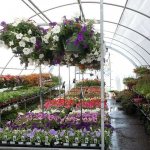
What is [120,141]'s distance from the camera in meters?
7.84

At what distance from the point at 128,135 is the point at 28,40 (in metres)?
4.87

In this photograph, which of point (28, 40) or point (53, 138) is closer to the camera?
point (28, 40)

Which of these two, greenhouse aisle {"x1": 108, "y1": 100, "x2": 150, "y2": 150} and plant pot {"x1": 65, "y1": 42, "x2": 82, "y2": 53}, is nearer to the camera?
plant pot {"x1": 65, "y1": 42, "x2": 82, "y2": 53}

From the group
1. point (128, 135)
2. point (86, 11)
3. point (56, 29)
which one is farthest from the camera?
point (86, 11)

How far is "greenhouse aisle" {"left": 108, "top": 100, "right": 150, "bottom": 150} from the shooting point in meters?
7.31

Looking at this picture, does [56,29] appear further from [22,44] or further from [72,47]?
[22,44]

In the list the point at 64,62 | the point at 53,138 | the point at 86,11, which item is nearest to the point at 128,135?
the point at 64,62

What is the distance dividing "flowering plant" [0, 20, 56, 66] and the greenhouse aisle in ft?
10.8

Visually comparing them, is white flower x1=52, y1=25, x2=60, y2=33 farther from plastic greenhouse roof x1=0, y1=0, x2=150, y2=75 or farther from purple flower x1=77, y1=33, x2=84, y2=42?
plastic greenhouse roof x1=0, y1=0, x2=150, y2=75

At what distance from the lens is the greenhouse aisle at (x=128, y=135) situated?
731 centimetres

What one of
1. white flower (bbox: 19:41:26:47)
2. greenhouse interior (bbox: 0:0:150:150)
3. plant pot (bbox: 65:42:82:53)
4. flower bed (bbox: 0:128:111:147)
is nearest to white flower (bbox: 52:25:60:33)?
greenhouse interior (bbox: 0:0:150:150)

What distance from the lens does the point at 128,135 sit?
28.1 ft

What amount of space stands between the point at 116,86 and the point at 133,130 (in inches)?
670

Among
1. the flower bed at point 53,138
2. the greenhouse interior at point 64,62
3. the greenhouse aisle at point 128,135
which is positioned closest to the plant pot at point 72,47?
the greenhouse interior at point 64,62
